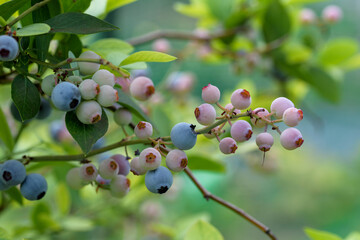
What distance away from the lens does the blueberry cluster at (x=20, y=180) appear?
334 mm

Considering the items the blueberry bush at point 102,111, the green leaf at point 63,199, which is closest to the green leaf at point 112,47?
the blueberry bush at point 102,111

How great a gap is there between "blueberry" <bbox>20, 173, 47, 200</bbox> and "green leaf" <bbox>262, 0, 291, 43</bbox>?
47cm

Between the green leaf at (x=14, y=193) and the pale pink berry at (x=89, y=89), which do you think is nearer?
the pale pink berry at (x=89, y=89)

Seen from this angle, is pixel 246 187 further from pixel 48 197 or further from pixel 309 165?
pixel 48 197

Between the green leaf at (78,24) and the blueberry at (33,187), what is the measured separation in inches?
4.9

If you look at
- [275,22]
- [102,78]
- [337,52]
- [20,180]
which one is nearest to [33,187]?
[20,180]

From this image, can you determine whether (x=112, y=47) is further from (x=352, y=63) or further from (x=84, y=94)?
(x=352, y=63)

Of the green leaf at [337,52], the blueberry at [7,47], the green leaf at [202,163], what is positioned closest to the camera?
the blueberry at [7,47]

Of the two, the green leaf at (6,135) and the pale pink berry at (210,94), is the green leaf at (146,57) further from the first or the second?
the green leaf at (6,135)

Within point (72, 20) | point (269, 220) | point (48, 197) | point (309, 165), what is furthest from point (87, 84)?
point (309, 165)

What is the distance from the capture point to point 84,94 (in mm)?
295

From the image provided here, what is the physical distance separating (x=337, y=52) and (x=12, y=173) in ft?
2.25

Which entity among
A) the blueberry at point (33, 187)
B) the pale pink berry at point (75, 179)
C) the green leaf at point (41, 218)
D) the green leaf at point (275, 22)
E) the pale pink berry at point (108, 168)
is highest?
the green leaf at point (275, 22)

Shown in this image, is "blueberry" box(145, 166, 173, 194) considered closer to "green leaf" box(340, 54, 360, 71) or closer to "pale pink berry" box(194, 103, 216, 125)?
"pale pink berry" box(194, 103, 216, 125)
